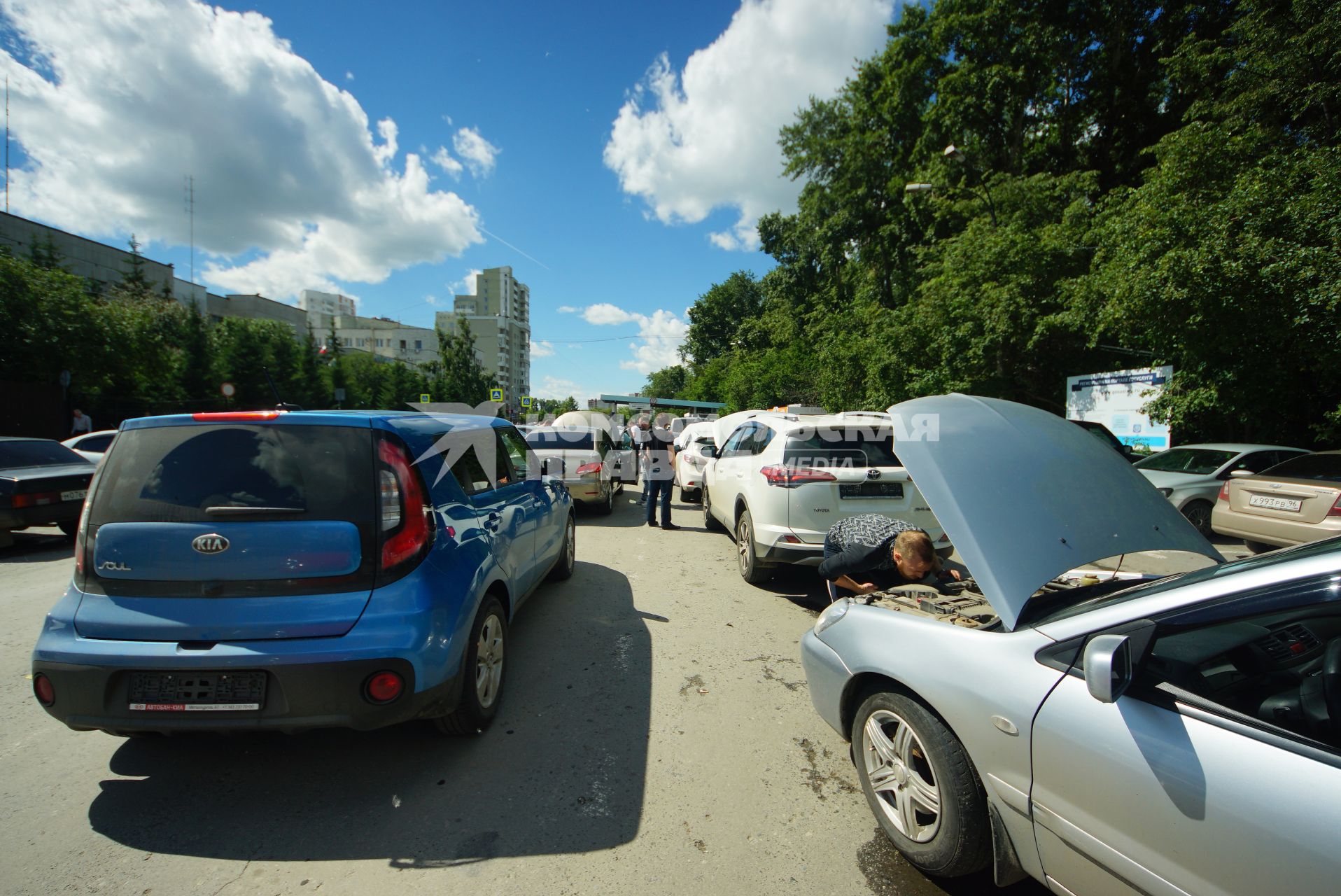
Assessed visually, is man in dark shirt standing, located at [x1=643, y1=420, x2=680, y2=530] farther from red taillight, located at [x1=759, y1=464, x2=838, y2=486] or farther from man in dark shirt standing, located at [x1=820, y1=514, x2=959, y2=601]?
man in dark shirt standing, located at [x1=820, y1=514, x2=959, y2=601]

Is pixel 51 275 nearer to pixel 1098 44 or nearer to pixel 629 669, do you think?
pixel 629 669

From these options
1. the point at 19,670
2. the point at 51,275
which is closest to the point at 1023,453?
the point at 19,670

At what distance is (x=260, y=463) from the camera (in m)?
2.65

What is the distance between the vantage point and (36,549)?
7.85 m

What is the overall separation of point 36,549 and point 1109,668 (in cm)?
1158

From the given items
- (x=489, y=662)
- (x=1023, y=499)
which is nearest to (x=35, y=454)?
(x=489, y=662)

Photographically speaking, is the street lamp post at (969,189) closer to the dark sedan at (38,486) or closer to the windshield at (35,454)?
the dark sedan at (38,486)

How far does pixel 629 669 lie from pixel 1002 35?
2267cm

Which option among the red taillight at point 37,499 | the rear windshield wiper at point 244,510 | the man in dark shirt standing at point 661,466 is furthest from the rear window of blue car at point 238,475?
the red taillight at point 37,499

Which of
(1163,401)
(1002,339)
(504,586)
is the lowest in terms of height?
(504,586)

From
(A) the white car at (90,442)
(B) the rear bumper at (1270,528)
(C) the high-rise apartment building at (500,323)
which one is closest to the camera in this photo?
(B) the rear bumper at (1270,528)

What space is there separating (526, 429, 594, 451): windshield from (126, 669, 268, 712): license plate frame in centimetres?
795

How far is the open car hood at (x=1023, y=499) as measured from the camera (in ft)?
7.34

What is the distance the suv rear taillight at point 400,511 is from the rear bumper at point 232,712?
1.53 ft
